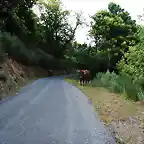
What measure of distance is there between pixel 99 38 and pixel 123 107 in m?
34.6

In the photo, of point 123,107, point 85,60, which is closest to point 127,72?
point 123,107

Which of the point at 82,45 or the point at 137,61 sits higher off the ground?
the point at 82,45

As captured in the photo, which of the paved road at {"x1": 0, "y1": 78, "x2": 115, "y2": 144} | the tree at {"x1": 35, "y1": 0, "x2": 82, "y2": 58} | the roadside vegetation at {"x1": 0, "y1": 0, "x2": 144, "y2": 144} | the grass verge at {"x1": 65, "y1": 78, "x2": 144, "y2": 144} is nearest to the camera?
the paved road at {"x1": 0, "y1": 78, "x2": 115, "y2": 144}

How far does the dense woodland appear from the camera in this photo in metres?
18.8

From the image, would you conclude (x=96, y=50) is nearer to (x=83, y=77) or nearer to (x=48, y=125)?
(x=83, y=77)

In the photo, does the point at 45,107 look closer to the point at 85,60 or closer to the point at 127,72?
the point at 127,72

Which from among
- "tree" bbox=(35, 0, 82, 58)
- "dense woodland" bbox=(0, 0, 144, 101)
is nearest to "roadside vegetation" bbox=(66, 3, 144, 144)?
"dense woodland" bbox=(0, 0, 144, 101)

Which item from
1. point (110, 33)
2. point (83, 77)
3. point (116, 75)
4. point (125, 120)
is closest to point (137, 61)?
point (125, 120)

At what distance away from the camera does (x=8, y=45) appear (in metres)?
35.4

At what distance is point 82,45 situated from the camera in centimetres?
5266

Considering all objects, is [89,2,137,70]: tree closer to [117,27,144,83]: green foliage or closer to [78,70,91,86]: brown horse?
[78,70,91,86]: brown horse

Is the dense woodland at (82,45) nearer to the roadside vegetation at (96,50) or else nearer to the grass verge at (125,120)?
the roadside vegetation at (96,50)

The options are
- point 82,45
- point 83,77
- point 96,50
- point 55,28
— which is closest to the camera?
point 83,77

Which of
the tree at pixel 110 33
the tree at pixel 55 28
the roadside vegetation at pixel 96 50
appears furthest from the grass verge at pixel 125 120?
the tree at pixel 55 28
